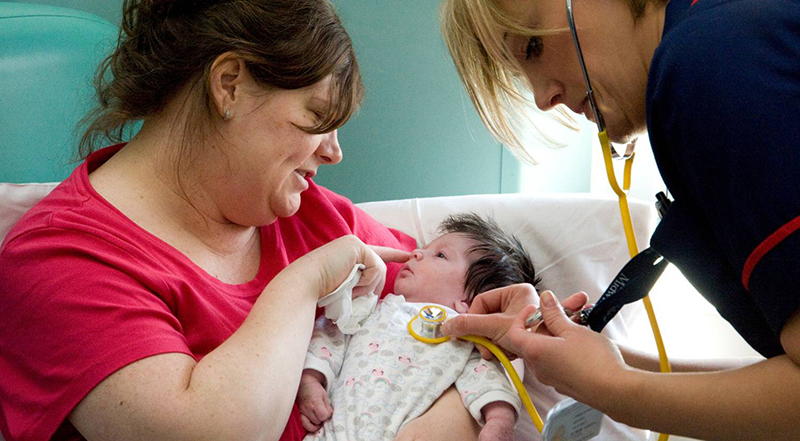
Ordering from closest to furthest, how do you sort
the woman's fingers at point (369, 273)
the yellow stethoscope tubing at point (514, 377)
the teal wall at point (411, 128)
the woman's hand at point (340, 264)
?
the yellow stethoscope tubing at point (514, 377), the woman's hand at point (340, 264), the woman's fingers at point (369, 273), the teal wall at point (411, 128)

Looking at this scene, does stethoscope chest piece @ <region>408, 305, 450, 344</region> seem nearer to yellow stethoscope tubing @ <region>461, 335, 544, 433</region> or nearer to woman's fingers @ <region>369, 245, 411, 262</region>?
yellow stethoscope tubing @ <region>461, 335, 544, 433</region>

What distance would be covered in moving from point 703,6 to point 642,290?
460mm

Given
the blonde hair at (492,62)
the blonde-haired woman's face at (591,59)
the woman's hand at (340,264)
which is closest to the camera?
the blonde-haired woman's face at (591,59)

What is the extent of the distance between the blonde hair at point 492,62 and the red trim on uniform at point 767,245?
364 millimetres

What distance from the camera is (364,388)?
1.31m

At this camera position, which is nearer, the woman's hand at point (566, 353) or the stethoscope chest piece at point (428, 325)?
the woman's hand at point (566, 353)

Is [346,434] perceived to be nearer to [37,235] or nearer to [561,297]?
[37,235]

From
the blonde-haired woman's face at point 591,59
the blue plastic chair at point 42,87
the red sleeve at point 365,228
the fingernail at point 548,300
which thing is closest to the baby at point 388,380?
the red sleeve at point 365,228

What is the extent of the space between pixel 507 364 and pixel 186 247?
1.97 ft

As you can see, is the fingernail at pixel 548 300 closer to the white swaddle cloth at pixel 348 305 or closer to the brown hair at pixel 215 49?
the white swaddle cloth at pixel 348 305

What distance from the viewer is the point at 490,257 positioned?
166cm

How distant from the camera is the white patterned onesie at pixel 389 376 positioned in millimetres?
1269

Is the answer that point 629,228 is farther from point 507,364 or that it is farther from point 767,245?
point 767,245

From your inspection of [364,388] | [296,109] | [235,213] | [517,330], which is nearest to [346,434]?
[364,388]
